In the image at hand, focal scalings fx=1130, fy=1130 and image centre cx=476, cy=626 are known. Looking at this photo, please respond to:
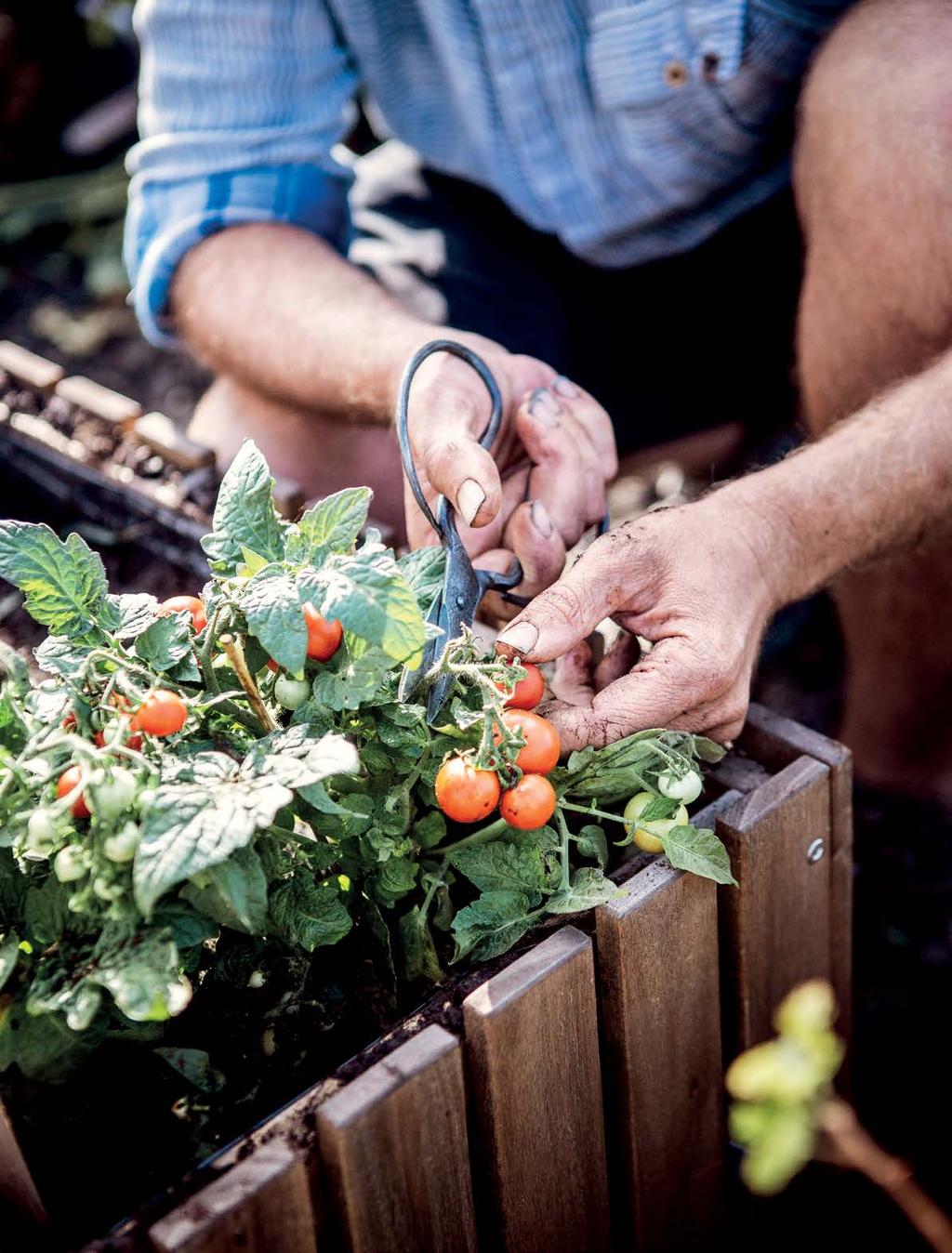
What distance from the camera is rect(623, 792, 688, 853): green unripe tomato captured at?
846 millimetres

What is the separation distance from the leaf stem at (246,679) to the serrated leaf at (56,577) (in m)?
0.09

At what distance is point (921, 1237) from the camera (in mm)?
1128

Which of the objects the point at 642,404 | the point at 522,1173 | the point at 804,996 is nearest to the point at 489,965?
the point at 522,1173

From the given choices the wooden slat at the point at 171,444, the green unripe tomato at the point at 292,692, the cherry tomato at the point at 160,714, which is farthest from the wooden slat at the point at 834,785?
the wooden slat at the point at 171,444

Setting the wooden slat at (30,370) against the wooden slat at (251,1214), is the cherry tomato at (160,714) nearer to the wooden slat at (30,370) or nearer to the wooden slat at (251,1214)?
the wooden slat at (251,1214)

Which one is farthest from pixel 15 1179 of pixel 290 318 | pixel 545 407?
pixel 290 318

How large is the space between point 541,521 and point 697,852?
381 millimetres

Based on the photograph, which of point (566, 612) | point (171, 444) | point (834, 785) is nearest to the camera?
point (566, 612)

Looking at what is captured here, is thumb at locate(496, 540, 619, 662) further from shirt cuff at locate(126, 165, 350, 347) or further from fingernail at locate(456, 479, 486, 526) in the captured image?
shirt cuff at locate(126, 165, 350, 347)

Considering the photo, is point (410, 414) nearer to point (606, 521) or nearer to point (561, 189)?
point (606, 521)

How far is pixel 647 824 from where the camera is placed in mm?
852

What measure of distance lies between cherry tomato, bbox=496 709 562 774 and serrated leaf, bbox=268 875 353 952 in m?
0.17

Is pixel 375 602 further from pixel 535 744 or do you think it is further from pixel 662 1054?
pixel 662 1054

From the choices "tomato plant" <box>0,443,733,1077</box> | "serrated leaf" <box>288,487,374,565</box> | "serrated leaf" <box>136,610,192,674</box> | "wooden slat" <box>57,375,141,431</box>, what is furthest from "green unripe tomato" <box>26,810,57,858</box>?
"wooden slat" <box>57,375,141,431</box>
